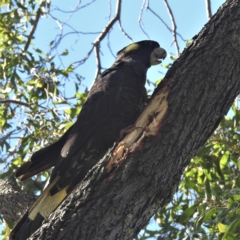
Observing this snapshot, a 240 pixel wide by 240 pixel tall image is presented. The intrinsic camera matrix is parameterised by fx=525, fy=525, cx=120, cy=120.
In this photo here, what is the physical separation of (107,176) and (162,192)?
0.18m

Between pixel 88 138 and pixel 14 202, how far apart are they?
45 cm

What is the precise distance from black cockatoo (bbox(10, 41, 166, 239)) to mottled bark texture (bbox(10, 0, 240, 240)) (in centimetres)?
37

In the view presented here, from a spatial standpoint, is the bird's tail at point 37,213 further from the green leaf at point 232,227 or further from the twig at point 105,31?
the twig at point 105,31

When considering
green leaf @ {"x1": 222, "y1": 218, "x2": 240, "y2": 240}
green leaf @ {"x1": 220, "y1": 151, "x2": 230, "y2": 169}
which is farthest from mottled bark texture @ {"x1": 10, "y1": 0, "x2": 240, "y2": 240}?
green leaf @ {"x1": 220, "y1": 151, "x2": 230, "y2": 169}

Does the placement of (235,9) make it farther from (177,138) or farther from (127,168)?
(127,168)

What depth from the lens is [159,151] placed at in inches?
65.7

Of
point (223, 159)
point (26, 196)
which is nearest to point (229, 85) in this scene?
point (26, 196)

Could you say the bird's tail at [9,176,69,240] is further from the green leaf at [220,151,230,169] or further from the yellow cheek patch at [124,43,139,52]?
the yellow cheek patch at [124,43,139,52]

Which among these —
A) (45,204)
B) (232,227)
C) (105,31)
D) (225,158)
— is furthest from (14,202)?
(105,31)

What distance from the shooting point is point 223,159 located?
3057mm

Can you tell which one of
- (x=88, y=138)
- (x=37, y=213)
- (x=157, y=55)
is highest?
(x=157, y=55)

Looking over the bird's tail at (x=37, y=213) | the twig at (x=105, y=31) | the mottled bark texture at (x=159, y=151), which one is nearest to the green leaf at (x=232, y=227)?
the mottled bark texture at (x=159, y=151)

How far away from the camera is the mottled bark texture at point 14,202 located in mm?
2389

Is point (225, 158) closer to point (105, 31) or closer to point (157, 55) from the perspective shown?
point (157, 55)
